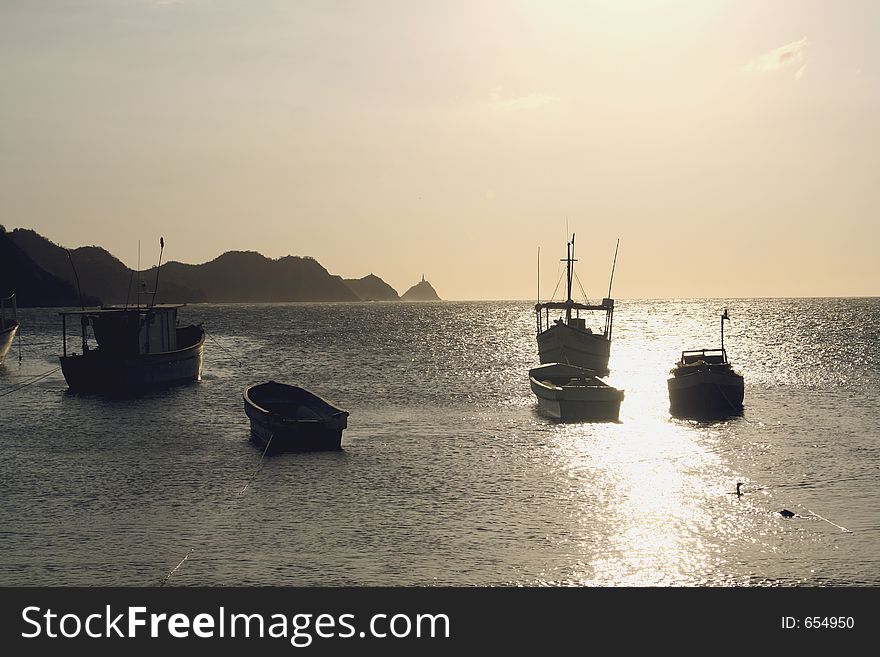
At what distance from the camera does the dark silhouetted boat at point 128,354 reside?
63.3 m

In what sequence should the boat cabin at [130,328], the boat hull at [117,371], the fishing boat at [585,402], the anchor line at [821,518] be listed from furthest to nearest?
the boat cabin at [130,328] → the boat hull at [117,371] → the fishing boat at [585,402] → the anchor line at [821,518]

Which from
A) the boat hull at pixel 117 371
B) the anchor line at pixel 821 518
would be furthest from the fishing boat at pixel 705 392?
the boat hull at pixel 117 371

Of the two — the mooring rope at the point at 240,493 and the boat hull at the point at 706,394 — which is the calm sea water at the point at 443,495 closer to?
the mooring rope at the point at 240,493

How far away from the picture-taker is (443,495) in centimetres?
2967

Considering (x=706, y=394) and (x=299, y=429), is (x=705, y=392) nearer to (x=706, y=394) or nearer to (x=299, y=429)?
(x=706, y=394)

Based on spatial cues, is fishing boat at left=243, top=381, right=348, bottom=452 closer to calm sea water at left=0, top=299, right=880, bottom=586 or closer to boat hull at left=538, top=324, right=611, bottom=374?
calm sea water at left=0, top=299, right=880, bottom=586

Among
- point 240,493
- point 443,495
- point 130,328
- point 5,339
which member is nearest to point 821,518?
point 443,495

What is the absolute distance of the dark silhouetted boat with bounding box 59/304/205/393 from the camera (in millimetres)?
63344

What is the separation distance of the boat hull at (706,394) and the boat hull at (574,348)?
27536 mm

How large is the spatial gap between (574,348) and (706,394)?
29.6m
